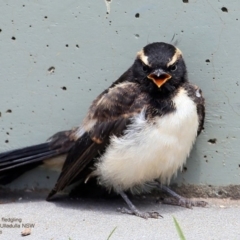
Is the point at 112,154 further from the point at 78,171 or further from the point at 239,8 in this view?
the point at 239,8

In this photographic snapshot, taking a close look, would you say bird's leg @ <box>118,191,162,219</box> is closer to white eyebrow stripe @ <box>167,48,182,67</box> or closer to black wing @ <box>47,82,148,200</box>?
black wing @ <box>47,82,148,200</box>

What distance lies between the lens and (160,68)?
3779 mm

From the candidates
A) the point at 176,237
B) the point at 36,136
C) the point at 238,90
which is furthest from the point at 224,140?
the point at 36,136

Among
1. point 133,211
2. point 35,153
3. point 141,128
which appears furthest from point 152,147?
point 35,153

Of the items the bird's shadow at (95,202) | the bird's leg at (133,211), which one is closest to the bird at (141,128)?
the bird's leg at (133,211)

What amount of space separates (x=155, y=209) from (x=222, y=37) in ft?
3.78

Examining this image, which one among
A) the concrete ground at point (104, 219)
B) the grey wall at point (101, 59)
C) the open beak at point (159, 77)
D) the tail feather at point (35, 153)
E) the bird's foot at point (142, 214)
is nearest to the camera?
the concrete ground at point (104, 219)

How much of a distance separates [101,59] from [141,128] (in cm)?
61

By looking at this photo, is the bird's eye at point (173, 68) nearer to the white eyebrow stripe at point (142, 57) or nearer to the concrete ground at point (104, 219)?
the white eyebrow stripe at point (142, 57)

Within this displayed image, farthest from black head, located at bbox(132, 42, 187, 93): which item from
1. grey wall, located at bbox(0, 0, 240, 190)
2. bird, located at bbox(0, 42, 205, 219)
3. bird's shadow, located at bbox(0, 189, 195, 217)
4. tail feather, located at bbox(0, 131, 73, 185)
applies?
bird's shadow, located at bbox(0, 189, 195, 217)

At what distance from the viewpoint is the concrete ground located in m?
3.59

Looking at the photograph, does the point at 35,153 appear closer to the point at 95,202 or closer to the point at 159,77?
the point at 95,202

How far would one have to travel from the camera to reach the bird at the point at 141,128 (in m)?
3.78

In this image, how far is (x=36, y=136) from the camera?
4266 mm
